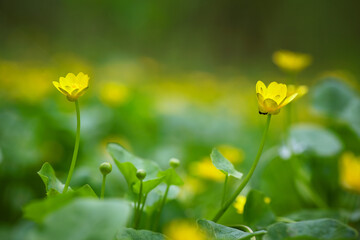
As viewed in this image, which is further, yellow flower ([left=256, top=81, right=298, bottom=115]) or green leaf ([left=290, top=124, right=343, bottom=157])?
green leaf ([left=290, top=124, right=343, bottom=157])

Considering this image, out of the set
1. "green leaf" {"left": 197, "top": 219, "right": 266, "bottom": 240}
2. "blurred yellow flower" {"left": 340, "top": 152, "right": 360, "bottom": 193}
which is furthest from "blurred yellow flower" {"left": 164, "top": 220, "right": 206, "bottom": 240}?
"blurred yellow flower" {"left": 340, "top": 152, "right": 360, "bottom": 193}

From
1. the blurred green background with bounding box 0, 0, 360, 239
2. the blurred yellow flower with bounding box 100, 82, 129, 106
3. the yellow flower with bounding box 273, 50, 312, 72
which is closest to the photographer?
the yellow flower with bounding box 273, 50, 312, 72

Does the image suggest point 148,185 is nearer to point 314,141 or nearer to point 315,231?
point 315,231

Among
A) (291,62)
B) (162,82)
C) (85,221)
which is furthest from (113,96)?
(162,82)

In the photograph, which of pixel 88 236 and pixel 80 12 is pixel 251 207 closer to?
pixel 88 236

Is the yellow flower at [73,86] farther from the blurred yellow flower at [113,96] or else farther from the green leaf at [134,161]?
the blurred yellow flower at [113,96]

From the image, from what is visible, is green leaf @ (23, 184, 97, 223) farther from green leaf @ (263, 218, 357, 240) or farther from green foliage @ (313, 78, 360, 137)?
green foliage @ (313, 78, 360, 137)

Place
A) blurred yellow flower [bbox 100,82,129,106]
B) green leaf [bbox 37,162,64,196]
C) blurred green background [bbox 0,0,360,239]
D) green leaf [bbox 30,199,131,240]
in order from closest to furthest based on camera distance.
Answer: green leaf [bbox 30,199,131,240] < green leaf [bbox 37,162,64,196] < blurred green background [bbox 0,0,360,239] < blurred yellow flower [bbox 100,82,129,106]
